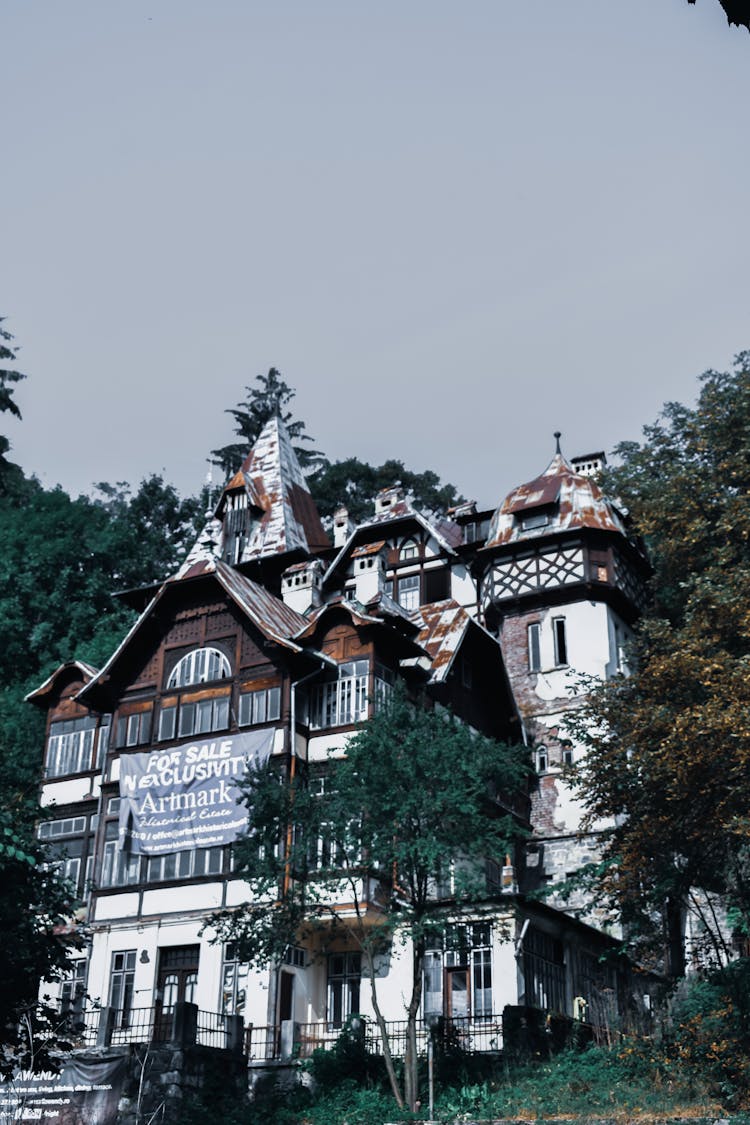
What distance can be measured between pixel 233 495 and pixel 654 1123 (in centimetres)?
3394

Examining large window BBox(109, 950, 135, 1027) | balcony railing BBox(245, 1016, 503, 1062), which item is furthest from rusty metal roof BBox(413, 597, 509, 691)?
large window BBox(109, 950, 135, 1027)

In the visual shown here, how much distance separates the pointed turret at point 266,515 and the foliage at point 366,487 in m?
7.38

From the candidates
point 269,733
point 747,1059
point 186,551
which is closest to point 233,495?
point 186,551

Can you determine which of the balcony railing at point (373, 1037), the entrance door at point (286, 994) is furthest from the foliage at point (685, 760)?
the entrance door at point (286, 994)

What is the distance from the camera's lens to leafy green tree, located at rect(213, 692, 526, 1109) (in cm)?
2614

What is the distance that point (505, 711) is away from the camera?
4097cm

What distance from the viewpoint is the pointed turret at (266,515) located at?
48.8 meters

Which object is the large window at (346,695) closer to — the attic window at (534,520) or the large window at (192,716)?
the large window at (192,716)

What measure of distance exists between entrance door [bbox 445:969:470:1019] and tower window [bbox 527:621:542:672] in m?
13.3

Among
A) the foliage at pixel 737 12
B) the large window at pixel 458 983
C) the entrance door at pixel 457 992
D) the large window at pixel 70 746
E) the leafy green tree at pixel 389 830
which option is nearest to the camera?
the foliage at pixel 737 12

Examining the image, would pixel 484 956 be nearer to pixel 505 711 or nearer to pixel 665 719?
pixel 665 719

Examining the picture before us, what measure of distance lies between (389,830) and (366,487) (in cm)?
3759

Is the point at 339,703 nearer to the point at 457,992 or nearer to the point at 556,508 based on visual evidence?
the point at 457,992

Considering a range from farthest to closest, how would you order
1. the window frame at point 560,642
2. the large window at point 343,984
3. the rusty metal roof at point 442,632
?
the window frame at point 560,642, the rusty metal roof at point 442,632, the large window at point 343,984
